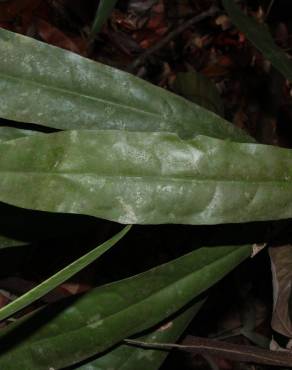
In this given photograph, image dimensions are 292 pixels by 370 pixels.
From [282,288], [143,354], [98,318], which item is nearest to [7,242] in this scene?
[98,318]

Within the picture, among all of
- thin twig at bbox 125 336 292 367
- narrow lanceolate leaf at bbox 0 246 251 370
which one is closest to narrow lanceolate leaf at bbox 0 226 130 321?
narrow lanceolate leaf at bbox 0 246 251 370

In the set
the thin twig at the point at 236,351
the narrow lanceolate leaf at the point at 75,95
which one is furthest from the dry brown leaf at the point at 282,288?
the narrow lanceolate leaf at the point at 75,95

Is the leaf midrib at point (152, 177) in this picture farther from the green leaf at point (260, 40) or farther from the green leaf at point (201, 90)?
the green leaf at point (201, 90)

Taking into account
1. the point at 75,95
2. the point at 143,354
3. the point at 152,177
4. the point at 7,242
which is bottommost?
the point at 143,354

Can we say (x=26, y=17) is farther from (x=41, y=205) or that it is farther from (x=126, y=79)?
(x=41, y=205)

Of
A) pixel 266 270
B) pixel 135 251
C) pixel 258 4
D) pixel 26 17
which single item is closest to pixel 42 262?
pixel 135 251

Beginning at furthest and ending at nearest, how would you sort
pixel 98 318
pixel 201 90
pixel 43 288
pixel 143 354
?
pixel 201 90 < pixel 143 354 < pixel 98 318 < pixel 43 288

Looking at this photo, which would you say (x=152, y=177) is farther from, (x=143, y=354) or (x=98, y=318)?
(x=143, y=354)
